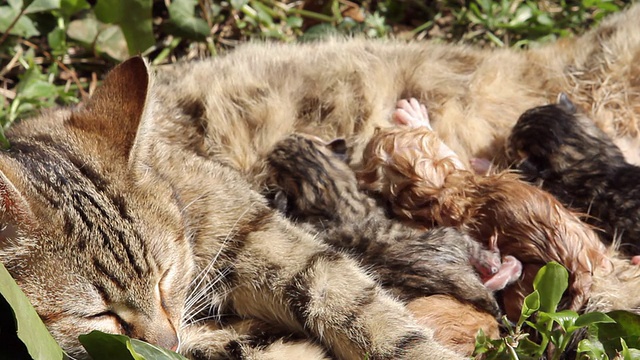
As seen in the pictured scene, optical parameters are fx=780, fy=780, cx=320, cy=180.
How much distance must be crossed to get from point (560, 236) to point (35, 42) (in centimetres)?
308

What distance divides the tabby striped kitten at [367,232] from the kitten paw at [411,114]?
0.31 metres

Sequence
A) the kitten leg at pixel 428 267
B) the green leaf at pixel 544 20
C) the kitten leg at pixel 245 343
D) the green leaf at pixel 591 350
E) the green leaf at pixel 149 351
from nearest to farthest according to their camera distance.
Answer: the green leaf at pixel 149 351, the green leaf at pixel 591 350, the kitten leg at pixel 245 343, the kitten leg at pixel 428 267, the green leaf at pixel 544 20

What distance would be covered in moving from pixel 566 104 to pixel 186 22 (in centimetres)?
214

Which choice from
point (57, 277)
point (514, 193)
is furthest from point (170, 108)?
point (514, 193)

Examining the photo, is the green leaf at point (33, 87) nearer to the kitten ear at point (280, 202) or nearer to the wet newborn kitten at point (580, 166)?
the kitten ear at point (280, 202)

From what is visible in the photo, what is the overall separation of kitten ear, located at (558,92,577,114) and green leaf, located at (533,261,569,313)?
1207mm

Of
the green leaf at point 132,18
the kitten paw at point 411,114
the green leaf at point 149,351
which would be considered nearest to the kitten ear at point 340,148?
the kitten paw at point 411,114

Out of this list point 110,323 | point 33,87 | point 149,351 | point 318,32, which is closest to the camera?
point 149,351

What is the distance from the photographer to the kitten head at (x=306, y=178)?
3.35 m

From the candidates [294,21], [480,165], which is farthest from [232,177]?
[294,21]

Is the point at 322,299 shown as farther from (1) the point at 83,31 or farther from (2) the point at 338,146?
(1) the point at 83,31

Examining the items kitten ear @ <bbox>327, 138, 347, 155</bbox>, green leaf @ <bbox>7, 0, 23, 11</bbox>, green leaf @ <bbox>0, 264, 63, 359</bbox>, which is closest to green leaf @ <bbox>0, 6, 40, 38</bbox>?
green leaf @ <bbox>7, 0, 23, 11</bbox>

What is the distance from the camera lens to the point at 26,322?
211 cm

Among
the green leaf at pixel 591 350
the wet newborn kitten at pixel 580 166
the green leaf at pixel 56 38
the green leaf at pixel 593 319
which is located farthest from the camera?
the green leaf at pixel 56 38
